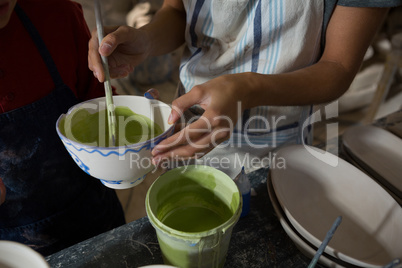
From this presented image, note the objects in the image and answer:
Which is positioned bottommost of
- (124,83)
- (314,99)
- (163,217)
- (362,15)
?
(124,83)

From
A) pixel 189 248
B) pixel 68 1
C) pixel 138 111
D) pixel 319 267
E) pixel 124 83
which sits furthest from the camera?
pixel 124 83

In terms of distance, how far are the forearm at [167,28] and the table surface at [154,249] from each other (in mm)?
542

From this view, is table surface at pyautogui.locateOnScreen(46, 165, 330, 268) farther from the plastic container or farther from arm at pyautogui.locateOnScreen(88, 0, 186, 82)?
arm at pyautogui.locateOnScreen(88, 0, 186, 82)

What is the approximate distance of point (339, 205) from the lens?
31.7 inches

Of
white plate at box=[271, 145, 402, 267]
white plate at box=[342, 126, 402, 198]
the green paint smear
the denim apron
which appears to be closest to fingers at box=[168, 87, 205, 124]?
the green paint smear

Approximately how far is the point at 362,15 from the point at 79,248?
33.1 inches

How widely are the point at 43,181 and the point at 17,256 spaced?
365 millimetres

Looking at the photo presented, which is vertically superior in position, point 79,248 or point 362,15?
point 362,15

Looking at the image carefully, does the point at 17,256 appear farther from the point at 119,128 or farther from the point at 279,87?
the point at 279,87

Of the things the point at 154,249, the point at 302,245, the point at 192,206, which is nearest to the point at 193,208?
the point at 192,206

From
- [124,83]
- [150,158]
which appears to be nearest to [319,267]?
[150,158]

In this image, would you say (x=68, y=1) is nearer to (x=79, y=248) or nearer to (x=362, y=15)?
(x=79, y=248)

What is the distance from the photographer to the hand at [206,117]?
652mm

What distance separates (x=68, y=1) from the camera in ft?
2.98
